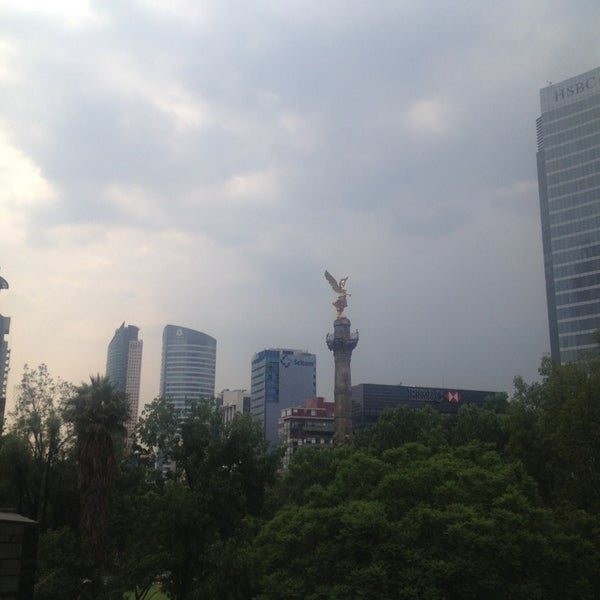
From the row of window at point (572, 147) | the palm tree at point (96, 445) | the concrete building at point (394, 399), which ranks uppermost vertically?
the row of window at point (572, 147)

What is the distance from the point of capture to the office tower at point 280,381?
173 meters

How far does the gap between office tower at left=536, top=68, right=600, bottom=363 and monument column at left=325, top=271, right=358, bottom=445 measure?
38562 mm

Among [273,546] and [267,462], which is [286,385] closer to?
[267,462]

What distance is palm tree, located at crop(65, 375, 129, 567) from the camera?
104ft

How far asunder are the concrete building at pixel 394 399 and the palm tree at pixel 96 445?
101 meters

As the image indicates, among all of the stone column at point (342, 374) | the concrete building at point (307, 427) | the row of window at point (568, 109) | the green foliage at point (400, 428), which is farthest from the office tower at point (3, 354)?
the row of window at point (568, 109)

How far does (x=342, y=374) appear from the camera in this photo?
266 feet

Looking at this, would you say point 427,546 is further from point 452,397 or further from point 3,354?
point 452,397

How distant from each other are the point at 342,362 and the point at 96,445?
51.3 metres

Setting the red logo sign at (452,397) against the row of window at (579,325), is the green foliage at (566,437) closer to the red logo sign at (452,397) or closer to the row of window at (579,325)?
the row of window at (579,325)

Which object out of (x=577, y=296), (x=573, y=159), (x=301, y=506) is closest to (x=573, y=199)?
(x=573, y=159)

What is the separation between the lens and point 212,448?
39781 mm

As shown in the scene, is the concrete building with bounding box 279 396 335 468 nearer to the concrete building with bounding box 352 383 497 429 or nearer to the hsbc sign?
the concrete building with bounding box 352 383 497 429

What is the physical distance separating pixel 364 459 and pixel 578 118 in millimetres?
92027
